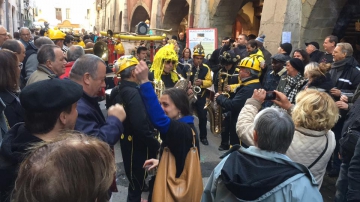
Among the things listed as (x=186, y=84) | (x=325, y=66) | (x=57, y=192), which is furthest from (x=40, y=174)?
(x=325, y=66)

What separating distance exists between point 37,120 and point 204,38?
25.2 feet

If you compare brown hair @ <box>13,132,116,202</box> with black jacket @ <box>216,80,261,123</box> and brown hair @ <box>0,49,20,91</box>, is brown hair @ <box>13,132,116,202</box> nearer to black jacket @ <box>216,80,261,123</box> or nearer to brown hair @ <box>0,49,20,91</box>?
brown hair @ <box>0,49,20,91</box>

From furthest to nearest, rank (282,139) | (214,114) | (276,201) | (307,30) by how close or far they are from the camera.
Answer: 1. (307,30)
2. (214,114)
3. (282,139)
4. (276,201)

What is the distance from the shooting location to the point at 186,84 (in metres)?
4.79

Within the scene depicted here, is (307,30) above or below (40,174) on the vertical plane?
above

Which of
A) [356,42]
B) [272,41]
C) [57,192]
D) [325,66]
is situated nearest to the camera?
[57,192]

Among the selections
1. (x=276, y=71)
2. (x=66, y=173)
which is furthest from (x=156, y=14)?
(x=66, y=173)

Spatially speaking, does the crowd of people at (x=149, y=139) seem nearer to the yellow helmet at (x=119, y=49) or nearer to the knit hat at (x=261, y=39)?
the knit hat at (x=261, y=39)

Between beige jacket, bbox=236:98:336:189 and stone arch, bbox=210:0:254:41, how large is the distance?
983 cm

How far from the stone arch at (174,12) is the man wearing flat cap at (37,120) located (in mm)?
16024

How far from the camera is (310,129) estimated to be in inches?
94.8

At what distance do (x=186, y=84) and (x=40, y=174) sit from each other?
12.7 ft

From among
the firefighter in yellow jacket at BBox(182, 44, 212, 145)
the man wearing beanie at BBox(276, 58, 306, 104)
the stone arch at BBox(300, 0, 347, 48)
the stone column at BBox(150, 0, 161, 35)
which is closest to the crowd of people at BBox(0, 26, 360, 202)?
the man wearing beanie at BBox(276, 58, 306, 104)

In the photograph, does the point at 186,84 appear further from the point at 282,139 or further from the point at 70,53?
the point at 282,139
